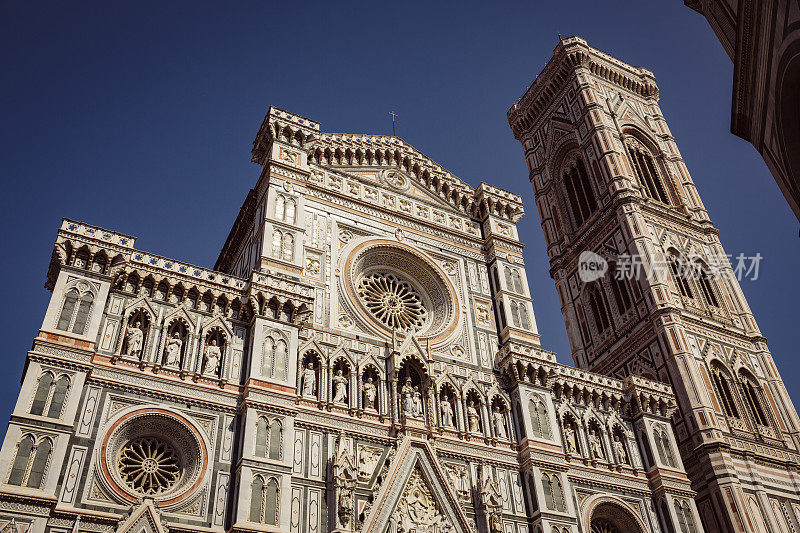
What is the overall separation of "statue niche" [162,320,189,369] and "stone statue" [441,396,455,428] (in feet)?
25.4

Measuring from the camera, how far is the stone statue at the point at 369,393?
19.7m

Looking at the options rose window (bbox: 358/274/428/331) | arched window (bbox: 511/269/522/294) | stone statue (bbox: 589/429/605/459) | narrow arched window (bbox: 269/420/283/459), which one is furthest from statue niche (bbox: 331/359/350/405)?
stone statue (bbox: 589/429/605/459)

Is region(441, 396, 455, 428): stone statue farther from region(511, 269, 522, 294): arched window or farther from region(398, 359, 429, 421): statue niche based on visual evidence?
region(511, 269, 522, 294): arched window

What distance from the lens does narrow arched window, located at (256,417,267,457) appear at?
16688 mm

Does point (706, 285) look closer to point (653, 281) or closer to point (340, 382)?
point (653, 281)

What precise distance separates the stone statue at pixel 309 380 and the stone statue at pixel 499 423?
5918 millimetres

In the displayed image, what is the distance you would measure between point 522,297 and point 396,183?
6375 millimetres

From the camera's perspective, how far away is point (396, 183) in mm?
26344

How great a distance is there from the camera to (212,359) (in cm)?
1798

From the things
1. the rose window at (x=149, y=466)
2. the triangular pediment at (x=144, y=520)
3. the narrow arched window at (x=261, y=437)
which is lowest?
the triangular pediment at (x=144, y=520)

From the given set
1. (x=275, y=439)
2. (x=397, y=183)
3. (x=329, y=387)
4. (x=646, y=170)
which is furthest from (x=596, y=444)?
(x=646, y=170)

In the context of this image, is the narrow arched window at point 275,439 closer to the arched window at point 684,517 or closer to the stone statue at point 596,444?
the stone statue at point 596,444

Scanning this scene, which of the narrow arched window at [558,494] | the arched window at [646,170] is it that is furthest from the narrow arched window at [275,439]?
the arched window at [646,170]

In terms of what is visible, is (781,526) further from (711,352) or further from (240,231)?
(240,231)
